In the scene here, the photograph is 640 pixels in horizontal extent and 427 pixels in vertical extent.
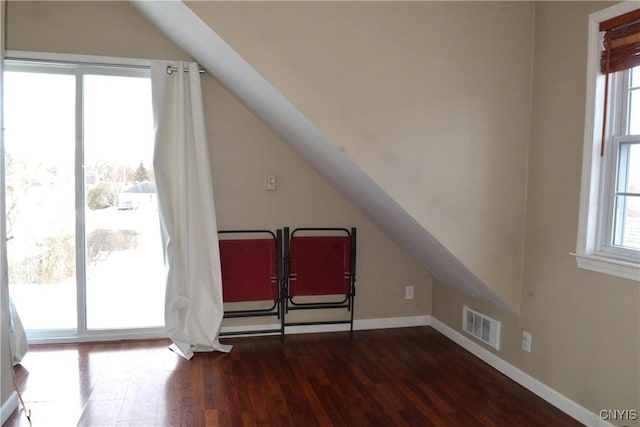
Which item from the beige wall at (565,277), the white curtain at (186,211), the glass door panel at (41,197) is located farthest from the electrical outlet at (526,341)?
the glass door panel at (41,197)

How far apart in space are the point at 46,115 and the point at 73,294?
149cm

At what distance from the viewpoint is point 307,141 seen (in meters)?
3.13

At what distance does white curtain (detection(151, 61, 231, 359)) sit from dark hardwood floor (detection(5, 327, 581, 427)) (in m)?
0.27

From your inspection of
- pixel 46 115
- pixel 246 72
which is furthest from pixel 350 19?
pixel 46 115

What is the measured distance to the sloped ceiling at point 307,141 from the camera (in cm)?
265

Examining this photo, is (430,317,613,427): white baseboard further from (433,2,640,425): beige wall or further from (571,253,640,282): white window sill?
(571,253,640,282): white window sill

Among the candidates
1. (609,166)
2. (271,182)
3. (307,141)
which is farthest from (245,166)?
(609,166)

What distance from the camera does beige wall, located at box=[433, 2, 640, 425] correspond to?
239cm

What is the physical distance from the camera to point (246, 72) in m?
2.69

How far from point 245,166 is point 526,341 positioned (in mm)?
2573

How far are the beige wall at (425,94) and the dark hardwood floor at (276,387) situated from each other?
2.48ft

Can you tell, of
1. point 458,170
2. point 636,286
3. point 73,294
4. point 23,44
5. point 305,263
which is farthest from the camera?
point 305,263

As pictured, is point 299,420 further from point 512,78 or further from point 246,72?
point 512,78

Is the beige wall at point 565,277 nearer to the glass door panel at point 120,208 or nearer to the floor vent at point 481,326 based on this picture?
the floor vent at point 481,326
